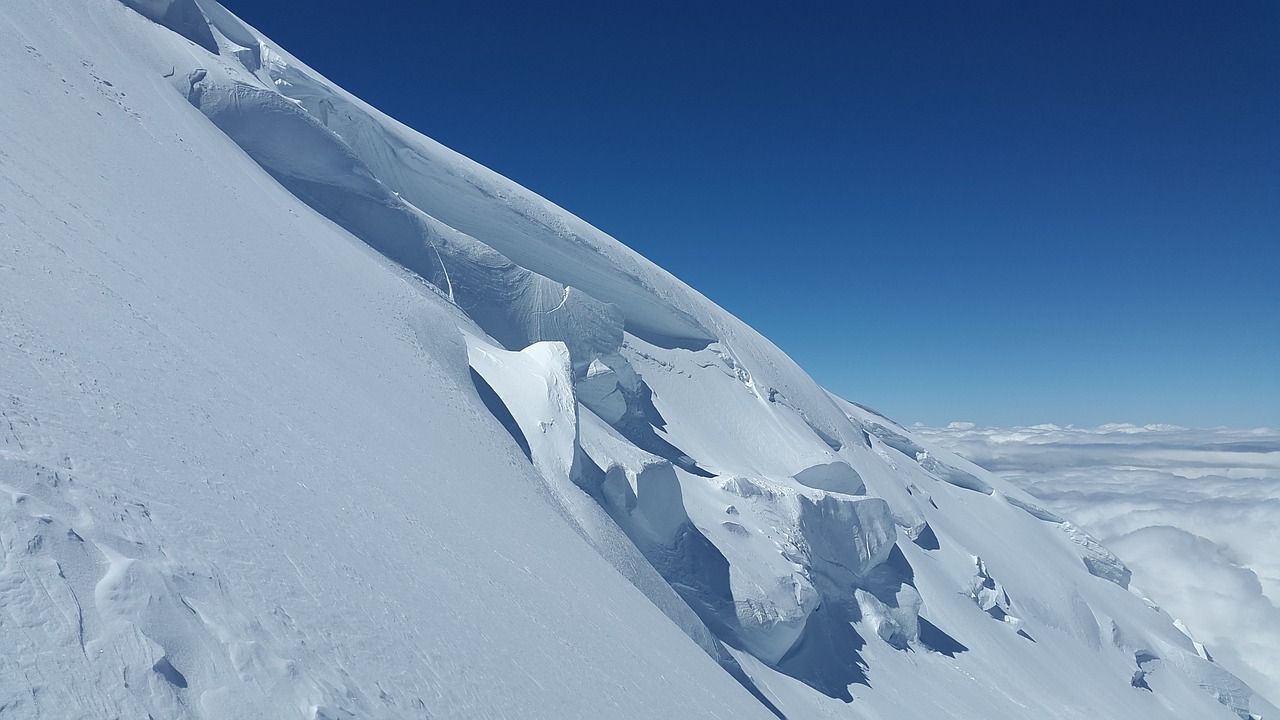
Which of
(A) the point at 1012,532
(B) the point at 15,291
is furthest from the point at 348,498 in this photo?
Answer: (A) the point at 1012,532

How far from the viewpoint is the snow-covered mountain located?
11.3ft

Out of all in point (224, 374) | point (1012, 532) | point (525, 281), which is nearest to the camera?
point (224, 374)

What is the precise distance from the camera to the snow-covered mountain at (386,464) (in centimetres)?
345

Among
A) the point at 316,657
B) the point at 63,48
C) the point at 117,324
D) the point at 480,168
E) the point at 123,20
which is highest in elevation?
the point at 480,168

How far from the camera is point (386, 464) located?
21.8ft

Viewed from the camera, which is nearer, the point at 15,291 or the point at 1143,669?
the point at 15,291

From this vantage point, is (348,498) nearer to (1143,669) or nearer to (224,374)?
(224,374)

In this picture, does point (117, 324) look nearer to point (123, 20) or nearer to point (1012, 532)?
point (123, 20)

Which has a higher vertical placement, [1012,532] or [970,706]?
[1012,532]

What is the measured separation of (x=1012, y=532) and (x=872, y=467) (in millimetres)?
9343

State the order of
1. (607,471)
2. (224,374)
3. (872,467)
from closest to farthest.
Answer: (224,374) < (607,471) < (872,467)

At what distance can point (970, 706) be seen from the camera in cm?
1514

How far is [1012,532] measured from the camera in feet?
88.1

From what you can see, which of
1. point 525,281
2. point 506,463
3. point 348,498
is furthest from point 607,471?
point 348,498
